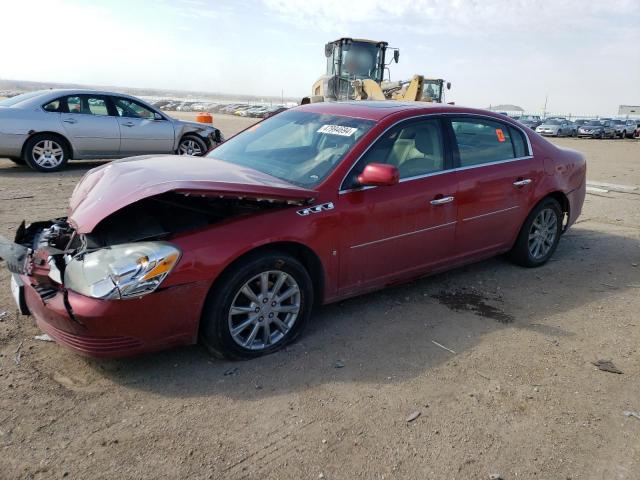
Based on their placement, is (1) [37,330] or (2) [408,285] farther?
(2) [408,285]

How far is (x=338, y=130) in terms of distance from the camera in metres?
4.03

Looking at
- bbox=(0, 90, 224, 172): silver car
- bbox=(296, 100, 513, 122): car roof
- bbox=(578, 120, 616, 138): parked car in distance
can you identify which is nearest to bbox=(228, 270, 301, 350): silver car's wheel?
bbox=(296, 100, 513, 122): car roof

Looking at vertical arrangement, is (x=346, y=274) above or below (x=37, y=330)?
above

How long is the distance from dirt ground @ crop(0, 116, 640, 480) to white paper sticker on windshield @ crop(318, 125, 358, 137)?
55.0 inches

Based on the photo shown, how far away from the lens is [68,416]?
274 cm

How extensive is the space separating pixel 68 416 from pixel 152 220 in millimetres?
1264

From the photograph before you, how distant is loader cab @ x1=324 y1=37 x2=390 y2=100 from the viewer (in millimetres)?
17938

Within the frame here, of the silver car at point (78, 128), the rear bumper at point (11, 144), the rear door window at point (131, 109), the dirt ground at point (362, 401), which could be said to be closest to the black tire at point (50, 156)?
the silver car at point (78, 128)

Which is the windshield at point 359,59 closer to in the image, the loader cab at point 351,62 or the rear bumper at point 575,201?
the loader cab at point 351,62

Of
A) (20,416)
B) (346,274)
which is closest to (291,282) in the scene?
(346,274)

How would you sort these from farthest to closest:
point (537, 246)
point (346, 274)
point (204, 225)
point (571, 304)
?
point (537, 246) < point (571, 304) < point (346, 274) < point (204, 225)

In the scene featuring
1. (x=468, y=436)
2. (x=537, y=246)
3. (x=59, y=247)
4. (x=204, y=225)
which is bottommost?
(x=468, y=436)

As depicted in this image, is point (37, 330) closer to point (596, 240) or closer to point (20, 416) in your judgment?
point (20, 416)

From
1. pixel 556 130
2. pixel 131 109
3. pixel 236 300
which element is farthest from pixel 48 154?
pixel 556 130
